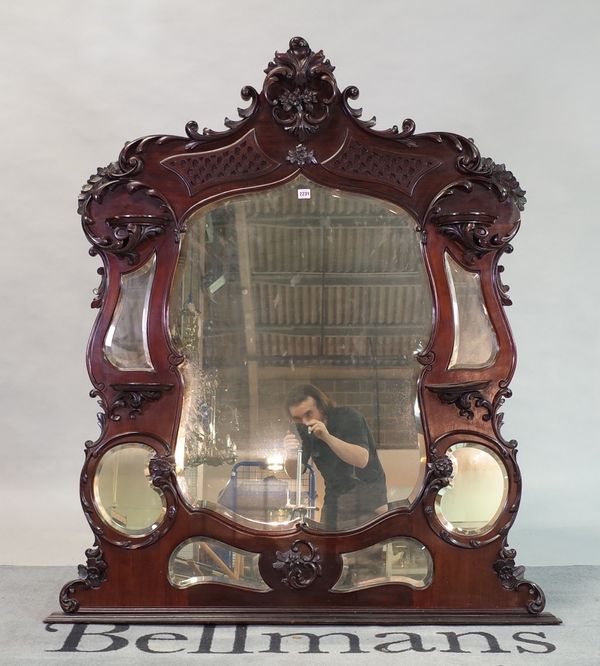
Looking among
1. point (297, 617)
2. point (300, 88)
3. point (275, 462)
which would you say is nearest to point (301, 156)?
point (300, 88)

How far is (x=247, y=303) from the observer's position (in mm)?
3391

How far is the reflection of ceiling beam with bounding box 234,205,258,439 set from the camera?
3365mm

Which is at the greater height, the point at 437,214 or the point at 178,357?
the point at 437,214

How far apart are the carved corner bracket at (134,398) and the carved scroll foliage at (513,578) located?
3.67 feet

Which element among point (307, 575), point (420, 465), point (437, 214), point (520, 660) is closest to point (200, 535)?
point (307, 575)

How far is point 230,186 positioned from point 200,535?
41.8 inches

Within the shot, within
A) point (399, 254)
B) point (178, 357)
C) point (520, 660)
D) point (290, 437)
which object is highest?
point (399, 254)

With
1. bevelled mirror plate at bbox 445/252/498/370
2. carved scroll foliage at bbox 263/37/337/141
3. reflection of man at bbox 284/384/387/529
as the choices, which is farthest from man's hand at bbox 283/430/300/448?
carved scroll foliage at bbox 263/37/337/141

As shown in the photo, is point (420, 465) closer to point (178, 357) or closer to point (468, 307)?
point (468, 307)

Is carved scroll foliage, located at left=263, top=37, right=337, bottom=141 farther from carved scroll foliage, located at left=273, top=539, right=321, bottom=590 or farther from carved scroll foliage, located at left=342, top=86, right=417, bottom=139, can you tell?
carved scroll foliage, located at left=273, top=539, right=321, bottom=590

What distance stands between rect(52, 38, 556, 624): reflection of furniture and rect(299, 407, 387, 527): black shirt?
53 mm

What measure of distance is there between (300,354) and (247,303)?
225 mm

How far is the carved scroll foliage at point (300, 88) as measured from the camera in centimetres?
338

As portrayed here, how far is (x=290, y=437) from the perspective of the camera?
3.36 meters
